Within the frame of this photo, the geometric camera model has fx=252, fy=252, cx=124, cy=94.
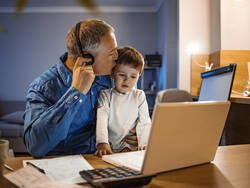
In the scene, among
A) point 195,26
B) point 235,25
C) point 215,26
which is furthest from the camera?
point 195,26

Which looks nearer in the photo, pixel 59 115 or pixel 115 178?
pixel 115 178

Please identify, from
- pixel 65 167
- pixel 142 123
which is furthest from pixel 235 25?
pixel 65 167

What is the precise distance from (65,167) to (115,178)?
0.21 meters

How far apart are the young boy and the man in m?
0.06

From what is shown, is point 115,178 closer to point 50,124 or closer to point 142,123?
point 50,124

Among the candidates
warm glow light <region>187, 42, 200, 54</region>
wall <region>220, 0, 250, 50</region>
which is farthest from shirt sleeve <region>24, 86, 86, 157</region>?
warm glow light <region>187, 42, 200, 54</region>

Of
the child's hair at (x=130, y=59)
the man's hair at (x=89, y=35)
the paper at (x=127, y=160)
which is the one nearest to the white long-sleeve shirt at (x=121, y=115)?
the child's hair at (x=130, y=59)

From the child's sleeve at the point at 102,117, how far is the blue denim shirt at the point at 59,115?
0.05 metres

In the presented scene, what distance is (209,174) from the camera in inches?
24.8

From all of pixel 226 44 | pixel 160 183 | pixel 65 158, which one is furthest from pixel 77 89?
pixel 226 44

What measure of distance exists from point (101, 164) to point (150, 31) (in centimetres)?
498

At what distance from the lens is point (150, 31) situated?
17.8 feet

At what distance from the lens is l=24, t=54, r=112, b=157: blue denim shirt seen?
3.15 feet

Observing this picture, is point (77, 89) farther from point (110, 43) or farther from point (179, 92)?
point (179, 92)
